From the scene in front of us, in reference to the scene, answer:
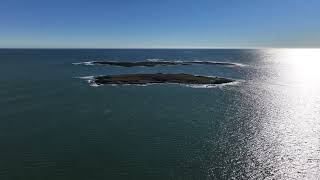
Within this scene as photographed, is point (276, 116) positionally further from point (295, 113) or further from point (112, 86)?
point (112, 86)

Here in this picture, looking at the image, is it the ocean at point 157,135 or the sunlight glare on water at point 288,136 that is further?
the sunlight glare on water at point 288,136

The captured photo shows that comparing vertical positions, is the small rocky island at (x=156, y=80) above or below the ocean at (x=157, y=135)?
above

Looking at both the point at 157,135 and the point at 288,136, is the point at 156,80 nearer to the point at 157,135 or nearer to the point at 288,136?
the point at 157,135

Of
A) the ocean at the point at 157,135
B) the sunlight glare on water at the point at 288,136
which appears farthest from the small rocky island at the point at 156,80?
the sunlight glare on water at the point at 288,136

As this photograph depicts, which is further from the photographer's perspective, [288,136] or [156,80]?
[156,80]

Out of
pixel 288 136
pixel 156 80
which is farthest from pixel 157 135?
pixel 156 80

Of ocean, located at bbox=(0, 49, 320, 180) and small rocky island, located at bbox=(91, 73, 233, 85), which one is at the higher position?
small rocky island, located at bbox=(91, 73, 233, 85)

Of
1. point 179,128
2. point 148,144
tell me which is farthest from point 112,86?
point 148,144

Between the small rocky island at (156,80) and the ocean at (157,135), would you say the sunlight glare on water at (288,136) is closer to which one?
the ocean at (157,135)

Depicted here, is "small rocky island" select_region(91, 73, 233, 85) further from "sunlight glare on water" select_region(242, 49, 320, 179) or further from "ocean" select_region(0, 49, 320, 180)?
"sunlight glare on water" select_region(242, 49, 320, 179)

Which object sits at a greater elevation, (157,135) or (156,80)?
(156,80)

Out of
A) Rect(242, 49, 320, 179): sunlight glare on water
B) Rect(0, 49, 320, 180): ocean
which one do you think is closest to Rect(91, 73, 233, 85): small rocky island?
Rect(0, 49, 320, 180): ocean

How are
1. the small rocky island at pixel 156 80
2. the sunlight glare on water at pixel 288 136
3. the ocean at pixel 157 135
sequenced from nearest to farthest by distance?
the ocean at pixel 157 135
the sunlight glare on water at pixel 288 136
the small rocky island at pixel 156 80
